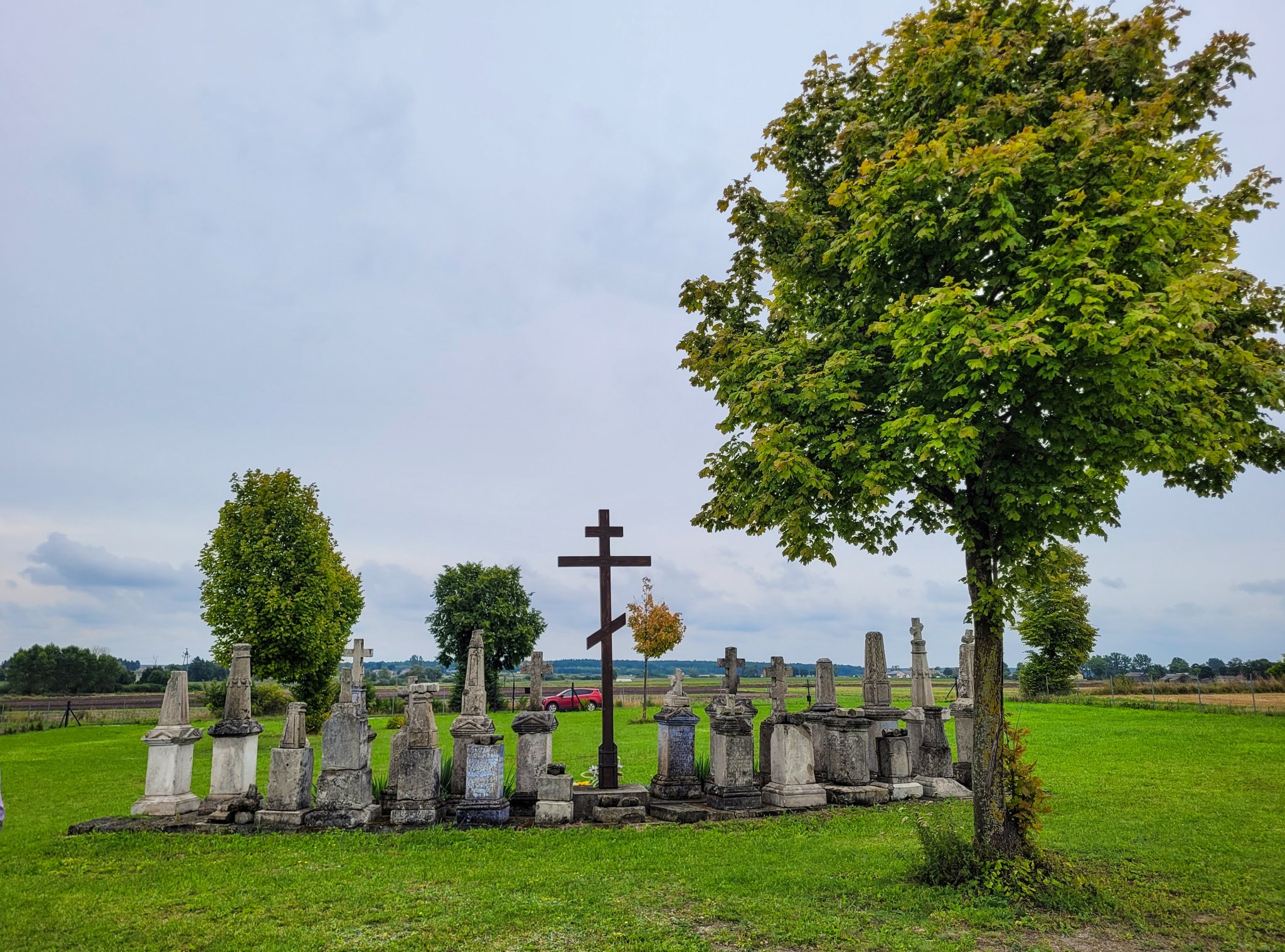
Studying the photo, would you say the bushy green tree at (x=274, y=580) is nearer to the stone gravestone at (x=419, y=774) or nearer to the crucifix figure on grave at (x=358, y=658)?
the crucifix figure on grave at (x=358, y=658)

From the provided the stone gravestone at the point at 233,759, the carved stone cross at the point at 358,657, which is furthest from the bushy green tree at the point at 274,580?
the stone gravestone at the point at 233,759

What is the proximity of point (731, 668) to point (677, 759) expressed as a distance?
6.42ft

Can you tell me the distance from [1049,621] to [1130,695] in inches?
213

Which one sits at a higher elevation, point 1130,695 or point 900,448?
point 900,448

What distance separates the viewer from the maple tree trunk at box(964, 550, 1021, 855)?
8086mm

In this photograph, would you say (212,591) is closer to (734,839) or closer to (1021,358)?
(734,839)

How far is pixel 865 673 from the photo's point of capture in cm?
1328

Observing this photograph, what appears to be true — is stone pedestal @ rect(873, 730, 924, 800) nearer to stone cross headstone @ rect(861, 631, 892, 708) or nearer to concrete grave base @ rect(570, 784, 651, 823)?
stone cross headstone @ rect(861, 631, 892, 708)

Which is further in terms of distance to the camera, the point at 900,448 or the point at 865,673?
the point at 865,673

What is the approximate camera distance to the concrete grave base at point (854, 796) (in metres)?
12.0

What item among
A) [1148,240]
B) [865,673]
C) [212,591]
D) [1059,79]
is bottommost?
[865,673]

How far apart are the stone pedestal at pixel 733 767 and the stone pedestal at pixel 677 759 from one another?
450 millimetres

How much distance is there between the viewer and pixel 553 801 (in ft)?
36.2

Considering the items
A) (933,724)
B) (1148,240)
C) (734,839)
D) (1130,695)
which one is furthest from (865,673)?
(1130,695)
